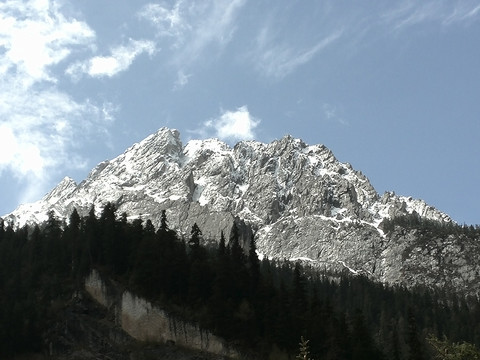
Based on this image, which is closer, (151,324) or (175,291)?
(151,324)

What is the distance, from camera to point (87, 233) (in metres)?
102

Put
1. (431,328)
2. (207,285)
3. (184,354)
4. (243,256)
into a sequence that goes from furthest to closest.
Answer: (431,328), (243,256), (207,285), (184,354)

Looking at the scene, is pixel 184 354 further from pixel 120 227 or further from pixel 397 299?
pixel 397 299

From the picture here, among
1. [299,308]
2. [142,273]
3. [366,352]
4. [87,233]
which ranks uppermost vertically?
[87,233]

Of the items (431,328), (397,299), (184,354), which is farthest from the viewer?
(397,299)

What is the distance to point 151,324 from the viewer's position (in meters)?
89.2

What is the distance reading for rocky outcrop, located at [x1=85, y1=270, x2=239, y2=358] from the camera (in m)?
86.2

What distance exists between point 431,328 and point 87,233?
93.8 m

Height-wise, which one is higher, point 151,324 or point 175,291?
point 175,291

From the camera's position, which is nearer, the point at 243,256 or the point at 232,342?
the point at 232,342

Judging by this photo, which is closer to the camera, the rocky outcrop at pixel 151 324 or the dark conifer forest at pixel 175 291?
the rocky outcrop at pixel 151 324

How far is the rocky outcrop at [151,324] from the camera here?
283 ft

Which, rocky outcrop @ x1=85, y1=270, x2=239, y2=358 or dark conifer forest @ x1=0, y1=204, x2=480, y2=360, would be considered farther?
dark conifer forest @ x1=0, y1=204, x2=480, y2=360

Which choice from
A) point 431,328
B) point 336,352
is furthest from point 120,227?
point 431,328
